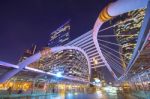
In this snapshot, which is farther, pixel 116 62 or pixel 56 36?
pixel 56 36

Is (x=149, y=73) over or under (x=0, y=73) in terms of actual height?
under

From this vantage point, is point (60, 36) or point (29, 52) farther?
point (29, 52)

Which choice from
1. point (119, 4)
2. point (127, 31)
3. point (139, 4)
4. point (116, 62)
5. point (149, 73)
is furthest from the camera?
point (127, 31)

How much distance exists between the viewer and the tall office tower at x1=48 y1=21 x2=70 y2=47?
4222 inches

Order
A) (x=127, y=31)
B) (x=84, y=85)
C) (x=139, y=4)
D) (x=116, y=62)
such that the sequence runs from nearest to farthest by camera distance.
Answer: (x=139, y=4) < (x=116, y=62) < (x=127, y=31) < (x=84, y=85)

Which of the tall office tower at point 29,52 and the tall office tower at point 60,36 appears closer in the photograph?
the tall office tower at point 60,36

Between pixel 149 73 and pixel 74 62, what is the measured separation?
166ft

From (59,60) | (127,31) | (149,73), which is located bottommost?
(149,73)

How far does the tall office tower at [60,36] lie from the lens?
107250 millimetres

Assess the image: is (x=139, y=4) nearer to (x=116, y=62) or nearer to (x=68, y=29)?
(x=116, y=62)

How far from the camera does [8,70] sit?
27344 mm

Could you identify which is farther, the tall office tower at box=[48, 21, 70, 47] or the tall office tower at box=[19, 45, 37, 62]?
the tall office tower at box=[19, 45, 37, 62]

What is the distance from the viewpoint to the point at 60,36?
110 m

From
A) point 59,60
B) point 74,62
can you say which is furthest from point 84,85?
point 59,60
